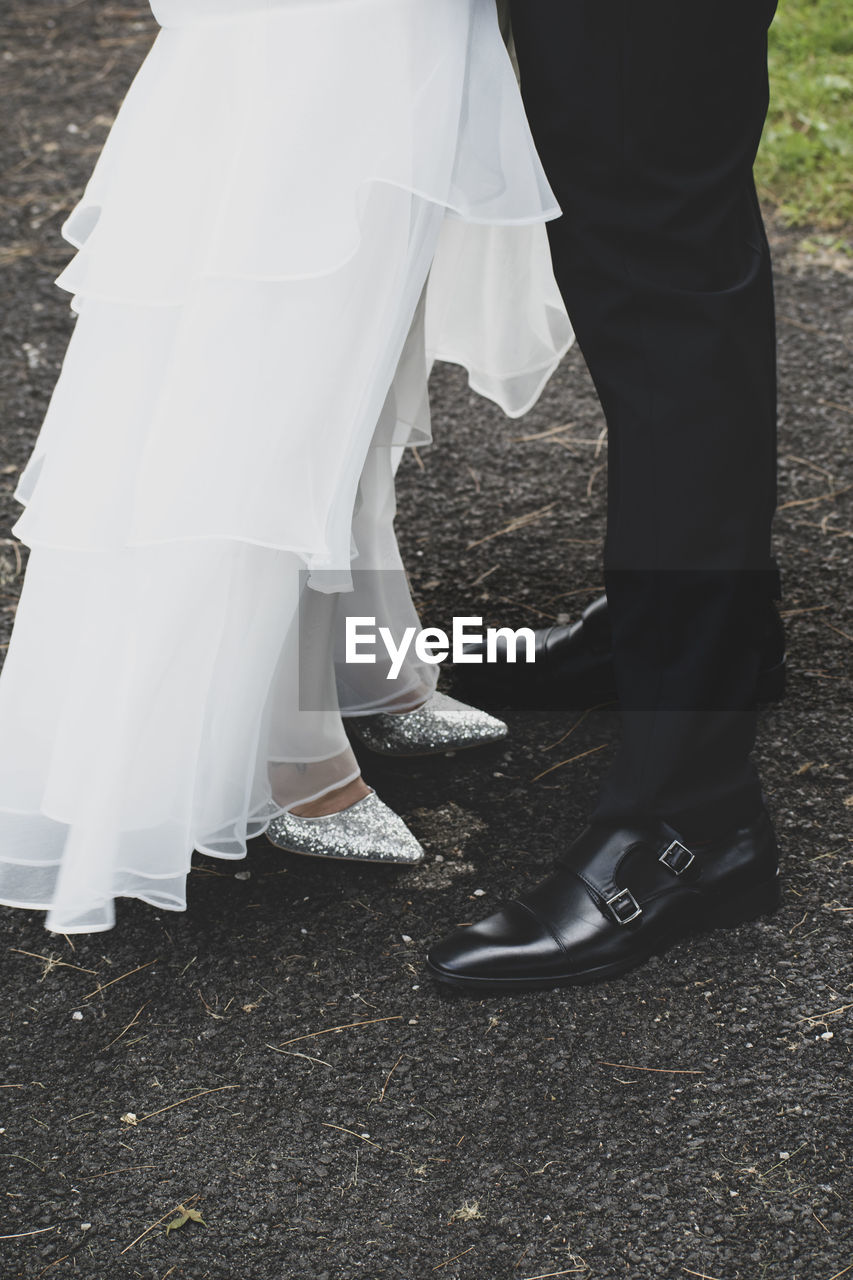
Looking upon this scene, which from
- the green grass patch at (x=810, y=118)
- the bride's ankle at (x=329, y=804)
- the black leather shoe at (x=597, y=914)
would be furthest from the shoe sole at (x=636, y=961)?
the green grass patch at (x=810, y=118)

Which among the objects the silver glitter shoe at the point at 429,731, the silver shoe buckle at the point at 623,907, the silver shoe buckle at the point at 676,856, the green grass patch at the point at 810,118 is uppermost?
the green grass patch at the point at 810,118

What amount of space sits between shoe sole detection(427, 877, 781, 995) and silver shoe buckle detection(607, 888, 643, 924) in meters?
0.06

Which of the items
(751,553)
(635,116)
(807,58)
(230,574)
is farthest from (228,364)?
(807,58)

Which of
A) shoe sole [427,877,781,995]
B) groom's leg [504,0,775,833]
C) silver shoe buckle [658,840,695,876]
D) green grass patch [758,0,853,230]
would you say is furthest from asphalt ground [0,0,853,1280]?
green grass patch [758,0,853,230]

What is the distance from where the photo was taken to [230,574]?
139 centimetres

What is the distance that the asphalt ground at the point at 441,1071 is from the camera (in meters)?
1.22

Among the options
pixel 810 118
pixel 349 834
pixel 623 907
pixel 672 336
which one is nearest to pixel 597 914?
pixel 623 907

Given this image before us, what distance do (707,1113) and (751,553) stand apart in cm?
58

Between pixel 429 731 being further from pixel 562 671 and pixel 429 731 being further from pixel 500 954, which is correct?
pixel 500 954

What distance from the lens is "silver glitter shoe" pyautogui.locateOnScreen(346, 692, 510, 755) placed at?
72.3 inches

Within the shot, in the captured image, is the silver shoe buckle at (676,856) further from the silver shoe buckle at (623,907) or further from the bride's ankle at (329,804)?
the bride's ankle at (329,804)

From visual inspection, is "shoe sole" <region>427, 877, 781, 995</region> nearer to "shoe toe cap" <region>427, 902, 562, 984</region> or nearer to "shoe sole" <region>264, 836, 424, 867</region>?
"shoe toe cap" <region>427, 902, 562, 984</region>

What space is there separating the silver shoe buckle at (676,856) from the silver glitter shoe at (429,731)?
0.42 metres

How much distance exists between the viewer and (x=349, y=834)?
165 centimetres
